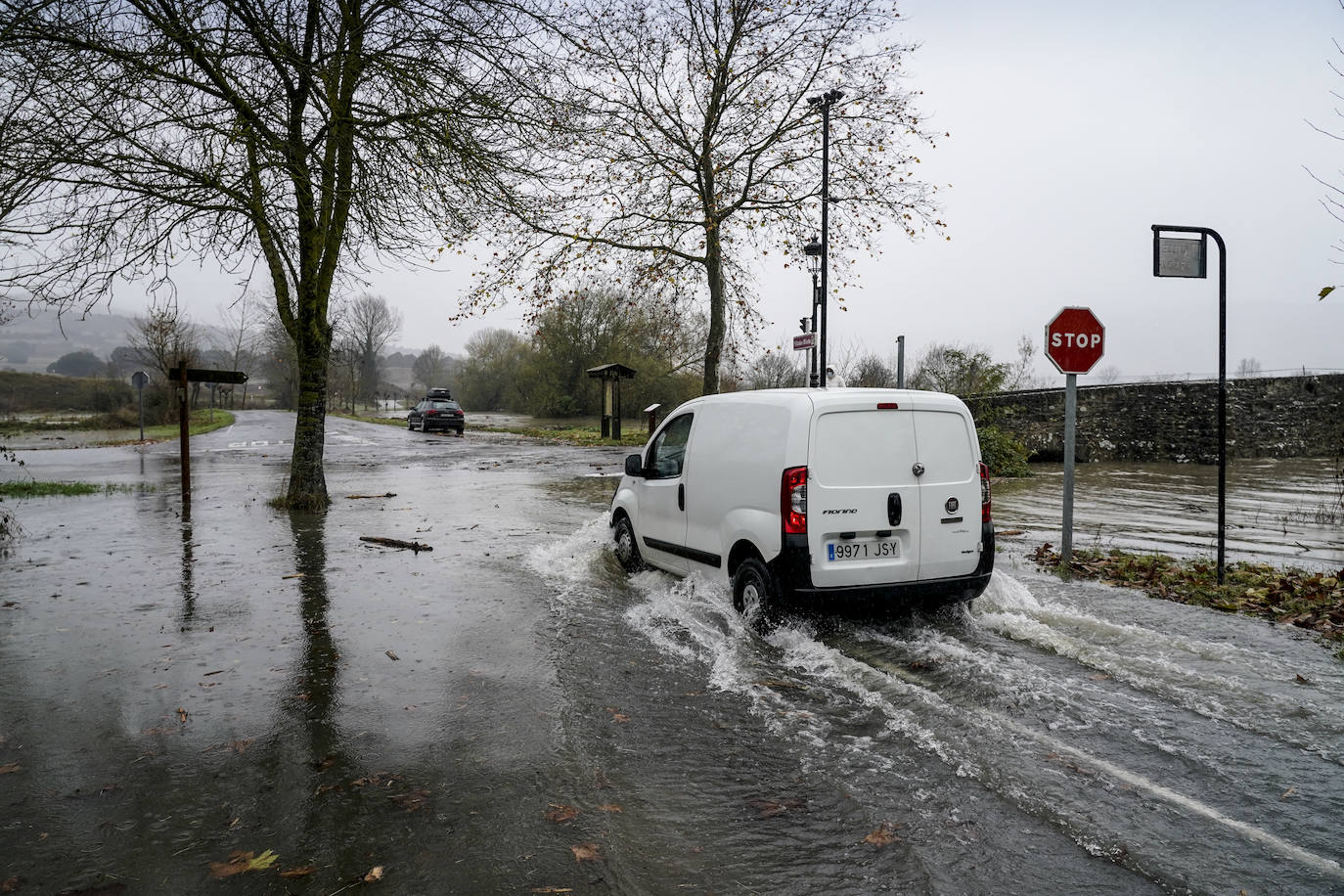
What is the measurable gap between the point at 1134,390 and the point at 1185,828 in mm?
29728

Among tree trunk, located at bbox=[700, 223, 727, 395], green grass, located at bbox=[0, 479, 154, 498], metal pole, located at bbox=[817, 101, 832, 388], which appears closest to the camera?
green grass, located at bbox=[0, 479, 154, 498]

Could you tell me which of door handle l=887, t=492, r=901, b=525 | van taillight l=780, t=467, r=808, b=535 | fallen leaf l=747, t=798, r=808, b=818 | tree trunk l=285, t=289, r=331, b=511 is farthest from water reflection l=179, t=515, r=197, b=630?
door handle l=887, t=492, r=901, b=525

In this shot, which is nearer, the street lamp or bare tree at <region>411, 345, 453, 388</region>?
the street lamp

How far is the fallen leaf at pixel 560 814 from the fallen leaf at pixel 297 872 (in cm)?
A: 89

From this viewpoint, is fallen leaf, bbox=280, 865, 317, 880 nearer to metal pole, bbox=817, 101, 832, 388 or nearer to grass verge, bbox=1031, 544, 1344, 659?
grass verge, bbox=1031, 544, 1344, 659

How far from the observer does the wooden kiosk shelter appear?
34.3m

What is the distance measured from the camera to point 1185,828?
3494mm

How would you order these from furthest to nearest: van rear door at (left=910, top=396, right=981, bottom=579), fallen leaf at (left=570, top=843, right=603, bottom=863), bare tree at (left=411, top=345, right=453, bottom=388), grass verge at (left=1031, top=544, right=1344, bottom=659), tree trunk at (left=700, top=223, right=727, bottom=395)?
bare tree at (left=411, top=345, right=453, bottom=388)
tree trunk at (left=700, top=223, right=727, bottom=395)
grass verge at (left=1031, top=544, right=1344, bottom=659)
van rear door at (left=910, top=396, right=981, bottom=579)
fallen leaf at (left=570, top=843, right=603, bottom=863)

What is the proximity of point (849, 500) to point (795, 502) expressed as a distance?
0.39 m

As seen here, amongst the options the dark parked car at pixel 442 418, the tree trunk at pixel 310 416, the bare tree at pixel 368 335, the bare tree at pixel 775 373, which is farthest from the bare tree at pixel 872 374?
the bare tree at pixel 368 335

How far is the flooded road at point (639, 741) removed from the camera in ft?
10.7

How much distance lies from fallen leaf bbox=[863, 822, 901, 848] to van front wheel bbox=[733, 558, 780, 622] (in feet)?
8.57

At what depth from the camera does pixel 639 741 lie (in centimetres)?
446

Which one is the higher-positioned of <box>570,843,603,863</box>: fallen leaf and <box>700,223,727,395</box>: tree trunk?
<box>700,223,727,395</box>: tree trunk
